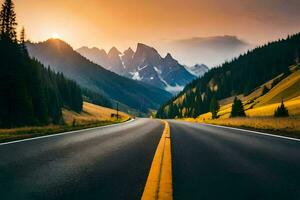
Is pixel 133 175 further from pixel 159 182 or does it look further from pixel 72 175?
pixel 72 175

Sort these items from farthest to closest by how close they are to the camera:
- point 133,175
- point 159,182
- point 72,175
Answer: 1. point 133,175
2. point 72,175
3. point 159,182

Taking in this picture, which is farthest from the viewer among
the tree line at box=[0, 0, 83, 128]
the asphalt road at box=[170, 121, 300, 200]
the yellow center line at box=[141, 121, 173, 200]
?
the tree line at box=[0, 0, 83, 128]

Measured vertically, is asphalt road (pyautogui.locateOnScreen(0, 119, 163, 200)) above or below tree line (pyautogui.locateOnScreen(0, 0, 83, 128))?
below

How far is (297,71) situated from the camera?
151 meters

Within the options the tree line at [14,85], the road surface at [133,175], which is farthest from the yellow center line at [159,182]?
the tree line at [14,85]

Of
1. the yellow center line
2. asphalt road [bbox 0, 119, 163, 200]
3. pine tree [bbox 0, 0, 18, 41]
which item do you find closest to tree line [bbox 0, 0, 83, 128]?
pine tree [bbox 0, 0, 18, 41]

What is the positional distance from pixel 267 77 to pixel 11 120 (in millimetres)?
158512

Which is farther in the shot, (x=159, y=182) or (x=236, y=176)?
(x=236, y=176)

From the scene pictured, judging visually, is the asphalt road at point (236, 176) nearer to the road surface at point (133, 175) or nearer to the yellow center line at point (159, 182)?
the road surface at point (133, 175)

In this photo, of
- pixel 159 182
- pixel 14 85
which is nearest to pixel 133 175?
pixel 159 182

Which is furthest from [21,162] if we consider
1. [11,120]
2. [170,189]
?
[11,120]

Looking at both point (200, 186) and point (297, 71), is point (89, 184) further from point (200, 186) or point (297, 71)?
point (297, 71)

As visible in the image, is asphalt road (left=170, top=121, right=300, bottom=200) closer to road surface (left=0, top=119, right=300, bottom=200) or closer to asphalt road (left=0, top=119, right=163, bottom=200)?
road surface (left=0, top=119, right=300, bottom=200)

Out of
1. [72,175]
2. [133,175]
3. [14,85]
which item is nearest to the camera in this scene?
[72,175]
